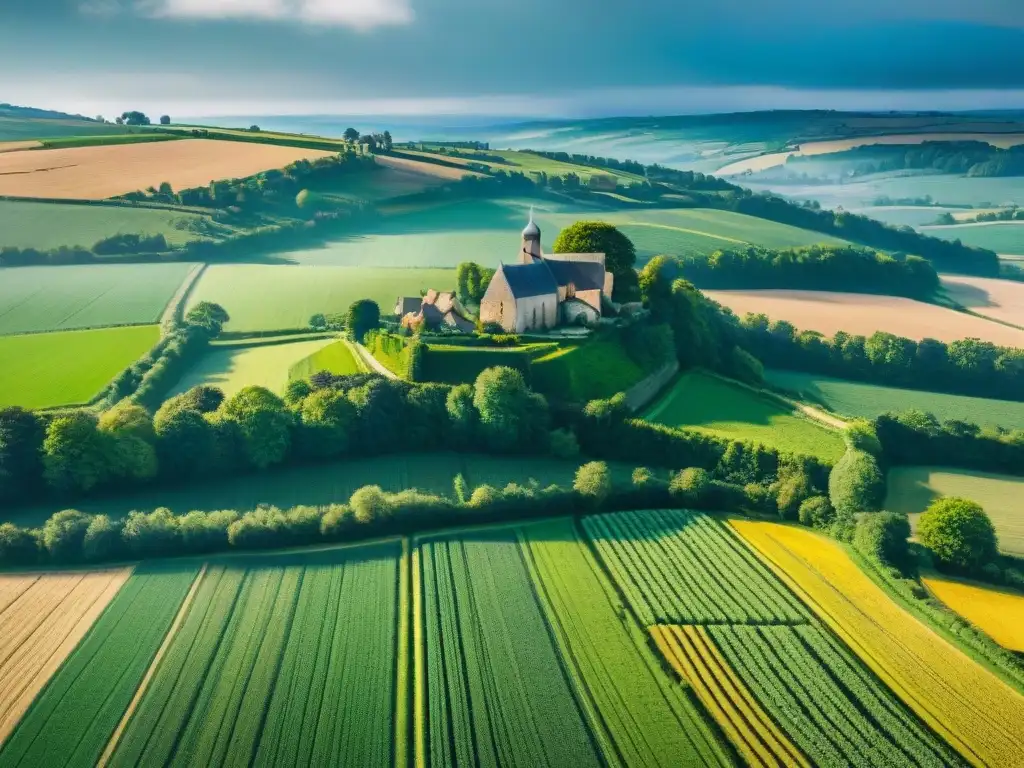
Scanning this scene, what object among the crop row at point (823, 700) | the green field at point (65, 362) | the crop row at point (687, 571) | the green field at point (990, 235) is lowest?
the crop row at point (687, 571)

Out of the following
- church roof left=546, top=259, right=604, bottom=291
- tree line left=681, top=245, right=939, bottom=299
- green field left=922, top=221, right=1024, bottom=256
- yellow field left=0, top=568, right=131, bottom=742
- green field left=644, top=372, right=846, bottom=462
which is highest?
church roof left=546, top=259, right=604, bottom=291

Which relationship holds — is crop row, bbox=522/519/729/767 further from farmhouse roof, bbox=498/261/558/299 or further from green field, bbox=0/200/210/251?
green field, bbox=0/200/210/251

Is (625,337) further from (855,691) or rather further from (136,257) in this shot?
(136,257)

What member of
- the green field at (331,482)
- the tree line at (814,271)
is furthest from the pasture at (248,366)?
the tree line at (814,271)

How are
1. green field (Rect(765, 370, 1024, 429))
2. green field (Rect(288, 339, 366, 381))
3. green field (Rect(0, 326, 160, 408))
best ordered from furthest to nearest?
green field (Rect(288, 339, 366, 381)) < green field (Rect(765, 370, 1024, 429)) < green field (Rect(0, 326, 160, 408))

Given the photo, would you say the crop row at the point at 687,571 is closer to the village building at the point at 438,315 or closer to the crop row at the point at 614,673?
the crop row at the point at 614,673

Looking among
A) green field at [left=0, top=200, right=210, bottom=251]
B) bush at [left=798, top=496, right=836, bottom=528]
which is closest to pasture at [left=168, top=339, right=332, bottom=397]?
bush at [left=798, top=496, right=836, bottom=528]
